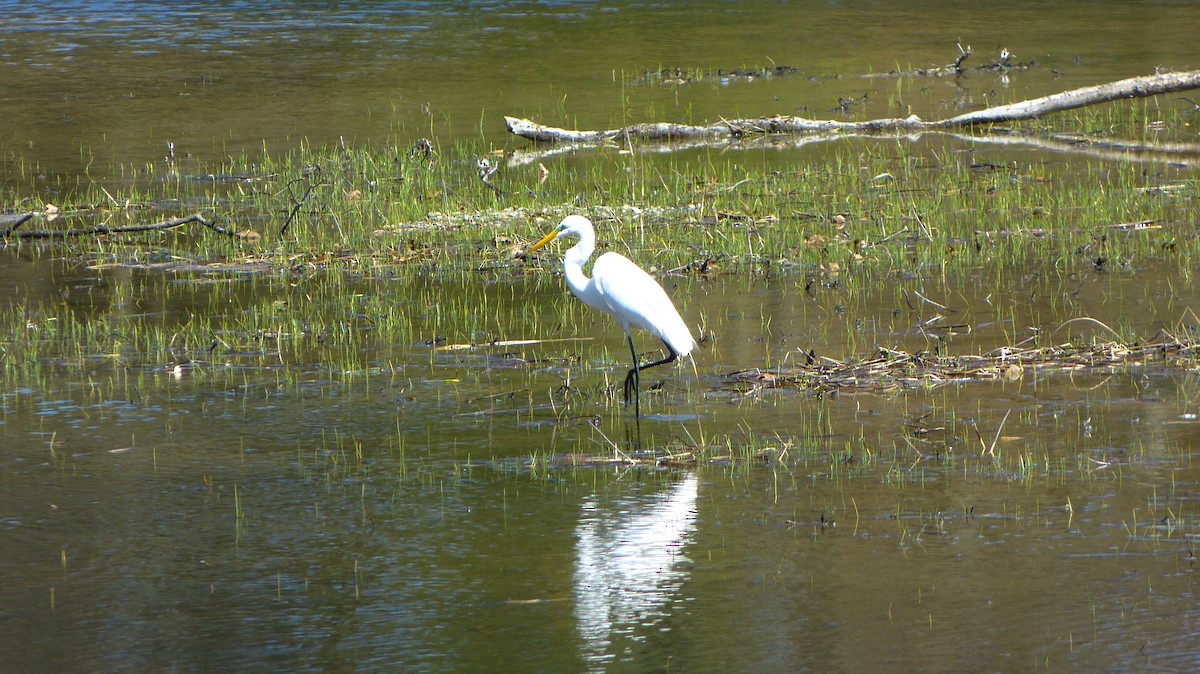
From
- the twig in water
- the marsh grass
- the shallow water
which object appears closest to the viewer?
the shallow water

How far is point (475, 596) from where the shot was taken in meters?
5.39

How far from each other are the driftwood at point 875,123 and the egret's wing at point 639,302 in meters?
9.40

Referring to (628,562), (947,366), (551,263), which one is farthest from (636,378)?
(551,263)

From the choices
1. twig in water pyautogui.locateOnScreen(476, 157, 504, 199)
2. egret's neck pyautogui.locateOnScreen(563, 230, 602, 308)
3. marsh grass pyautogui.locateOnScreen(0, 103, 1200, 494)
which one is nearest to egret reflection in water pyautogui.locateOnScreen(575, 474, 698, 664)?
marsh grass pyautogui.locateOnScreen(0, 103, 1200, 494)

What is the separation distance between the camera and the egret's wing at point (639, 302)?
806 centimetres

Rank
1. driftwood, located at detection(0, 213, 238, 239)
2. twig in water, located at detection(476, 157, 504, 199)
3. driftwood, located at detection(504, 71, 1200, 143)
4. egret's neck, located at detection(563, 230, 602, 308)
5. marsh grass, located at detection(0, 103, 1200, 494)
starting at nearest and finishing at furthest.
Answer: marsh grass, located at detection(0, 103, 1200, 494), egret's neck, located at detection(563, 230, 602, 308), driftwood, located at detection(0, 213, 238, 239), twig in water, located at detection(476, 157, 504, 199), driftwood, located at detection(504, 71, 1200, 143)

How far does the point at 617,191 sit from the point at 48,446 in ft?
24.8

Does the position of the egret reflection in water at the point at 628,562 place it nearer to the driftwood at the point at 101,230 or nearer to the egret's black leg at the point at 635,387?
the egret's black leg at the point at 635,387

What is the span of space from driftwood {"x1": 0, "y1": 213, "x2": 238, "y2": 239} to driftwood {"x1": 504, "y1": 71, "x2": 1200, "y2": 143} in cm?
527

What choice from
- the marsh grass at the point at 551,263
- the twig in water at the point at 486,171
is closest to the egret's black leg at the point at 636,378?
the marsh grass at the point at 551,263

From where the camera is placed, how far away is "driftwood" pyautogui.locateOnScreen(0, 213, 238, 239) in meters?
12.9

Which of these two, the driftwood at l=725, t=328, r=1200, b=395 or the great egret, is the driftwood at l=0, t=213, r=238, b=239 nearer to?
the great egret

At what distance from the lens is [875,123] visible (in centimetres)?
1745

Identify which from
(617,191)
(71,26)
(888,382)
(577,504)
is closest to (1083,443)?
(888,382)
